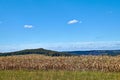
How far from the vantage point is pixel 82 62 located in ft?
127

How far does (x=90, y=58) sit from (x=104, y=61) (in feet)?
8.69

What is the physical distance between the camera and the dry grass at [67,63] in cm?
3653

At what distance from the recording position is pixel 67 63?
127ft

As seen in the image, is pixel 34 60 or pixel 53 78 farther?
pixel 34 60

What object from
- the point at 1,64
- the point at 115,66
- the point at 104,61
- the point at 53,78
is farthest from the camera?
the point at 1,64

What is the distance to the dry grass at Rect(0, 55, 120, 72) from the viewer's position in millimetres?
36531

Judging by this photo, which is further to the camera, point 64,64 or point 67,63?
point 67,63

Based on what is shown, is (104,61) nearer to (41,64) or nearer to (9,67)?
(41,64)

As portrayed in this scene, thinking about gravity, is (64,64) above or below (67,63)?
below

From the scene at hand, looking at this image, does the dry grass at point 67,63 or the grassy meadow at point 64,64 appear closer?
the grassy meadow at point 64,64

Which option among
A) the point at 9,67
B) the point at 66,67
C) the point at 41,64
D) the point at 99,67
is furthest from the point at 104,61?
the point at 9,67

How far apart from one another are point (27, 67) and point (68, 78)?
14.7m

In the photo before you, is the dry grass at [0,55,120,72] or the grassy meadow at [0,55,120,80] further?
the dry grass at [0,55,120,72]

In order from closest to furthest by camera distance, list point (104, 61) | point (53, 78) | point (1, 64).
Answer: point (53, 78)
point (104, 61)
point (1, 64)
